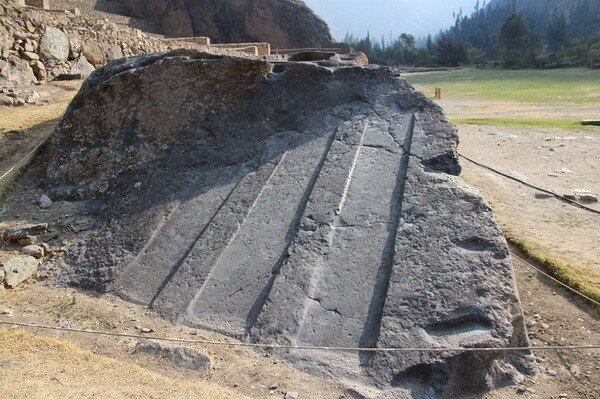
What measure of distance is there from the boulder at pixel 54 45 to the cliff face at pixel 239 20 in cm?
1570

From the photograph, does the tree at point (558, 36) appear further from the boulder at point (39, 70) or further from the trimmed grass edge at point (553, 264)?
the trimmed grass edge at point (553, 264)

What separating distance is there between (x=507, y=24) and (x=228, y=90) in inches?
1826

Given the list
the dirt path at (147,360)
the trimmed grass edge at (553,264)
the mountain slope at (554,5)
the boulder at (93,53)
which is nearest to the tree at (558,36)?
the mountain slope at (554,5)

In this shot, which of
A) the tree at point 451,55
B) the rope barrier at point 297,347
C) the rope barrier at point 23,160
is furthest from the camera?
the tree at point 451,55

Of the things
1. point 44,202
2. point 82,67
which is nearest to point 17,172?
point 44,202

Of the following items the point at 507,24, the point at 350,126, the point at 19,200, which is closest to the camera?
the point at 350,126

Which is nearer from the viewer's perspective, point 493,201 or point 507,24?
point 493,201

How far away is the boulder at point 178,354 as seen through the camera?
11.4 feet

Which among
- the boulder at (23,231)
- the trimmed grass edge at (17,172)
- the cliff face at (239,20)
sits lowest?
the boulder at (23,231)

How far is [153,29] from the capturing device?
2453 cm

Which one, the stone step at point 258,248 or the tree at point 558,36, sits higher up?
the tree at point 558,36

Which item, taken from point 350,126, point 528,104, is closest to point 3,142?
point 350,126

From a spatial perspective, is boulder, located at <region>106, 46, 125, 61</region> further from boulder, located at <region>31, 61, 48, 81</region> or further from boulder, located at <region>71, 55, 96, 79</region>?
boulder, located at <region>31, 61, 48, 81</region>

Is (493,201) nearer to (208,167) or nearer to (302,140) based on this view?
(302,140)
